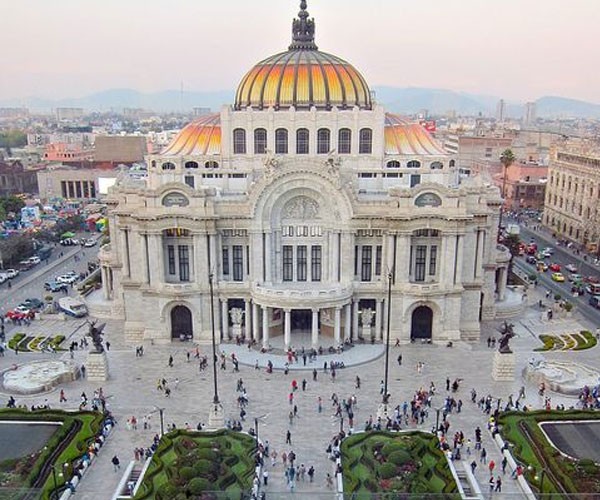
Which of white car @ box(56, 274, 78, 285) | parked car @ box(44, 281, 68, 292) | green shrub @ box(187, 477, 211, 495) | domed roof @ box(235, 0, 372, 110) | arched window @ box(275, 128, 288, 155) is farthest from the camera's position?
white car @ box(56, 274, 78, 285)

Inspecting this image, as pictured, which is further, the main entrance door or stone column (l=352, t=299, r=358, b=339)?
the main entrance door

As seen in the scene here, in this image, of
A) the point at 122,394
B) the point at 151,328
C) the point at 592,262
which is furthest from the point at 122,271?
the point at 592,262

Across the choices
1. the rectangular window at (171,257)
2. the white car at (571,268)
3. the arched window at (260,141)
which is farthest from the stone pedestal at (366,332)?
the white car at (571,268)

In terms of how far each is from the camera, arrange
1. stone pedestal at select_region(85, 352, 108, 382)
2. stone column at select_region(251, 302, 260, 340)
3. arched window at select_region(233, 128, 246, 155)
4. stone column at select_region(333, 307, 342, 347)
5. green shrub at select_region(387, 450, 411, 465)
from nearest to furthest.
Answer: green shrub at select_region(387, 450, 411, 465) < stone pedestal at select_region(85, 352, 108, 382) < stone column at select_region(333, 307, 342, 347) < stone column at select_region(251, 302, 260, 340) < arched window at select_region(233, 128, 246, 155)

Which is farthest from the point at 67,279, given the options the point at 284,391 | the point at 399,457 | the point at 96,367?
the point at 399,457

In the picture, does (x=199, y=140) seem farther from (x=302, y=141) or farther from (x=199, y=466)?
(x=199, y=466)

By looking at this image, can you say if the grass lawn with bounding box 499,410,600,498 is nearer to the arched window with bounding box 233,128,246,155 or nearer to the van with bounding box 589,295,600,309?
the van with bounding box 589,295,600,309

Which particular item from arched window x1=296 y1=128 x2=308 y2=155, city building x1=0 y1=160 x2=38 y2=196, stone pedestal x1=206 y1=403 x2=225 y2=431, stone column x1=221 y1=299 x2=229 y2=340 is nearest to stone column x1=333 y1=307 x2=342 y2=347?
stone column x1=221 y1=299 x2=229 y2=340
